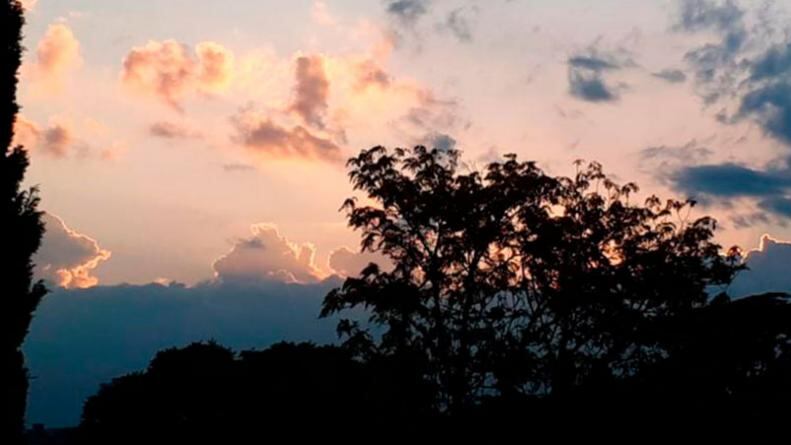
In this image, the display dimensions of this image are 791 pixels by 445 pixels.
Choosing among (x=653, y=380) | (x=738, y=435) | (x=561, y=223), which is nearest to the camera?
(x=738, y=435)

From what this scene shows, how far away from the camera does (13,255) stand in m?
30.0

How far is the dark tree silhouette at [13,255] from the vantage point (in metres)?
29.1

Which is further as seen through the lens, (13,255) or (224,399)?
(224,399)

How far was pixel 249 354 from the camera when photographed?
205 ft

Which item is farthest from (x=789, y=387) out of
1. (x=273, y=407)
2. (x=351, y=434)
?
(x=273, y=407)

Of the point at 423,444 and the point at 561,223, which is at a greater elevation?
the point at 561,223

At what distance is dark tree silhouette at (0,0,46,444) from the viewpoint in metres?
29.1

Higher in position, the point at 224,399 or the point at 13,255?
the point at 13,255

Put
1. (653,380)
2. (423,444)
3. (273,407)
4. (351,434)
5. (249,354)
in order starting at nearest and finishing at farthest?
(653,380), (423,444), (351,434), (273,407), (249,354)

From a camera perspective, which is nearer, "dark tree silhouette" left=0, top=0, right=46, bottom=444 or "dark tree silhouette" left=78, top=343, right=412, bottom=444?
"dark tree silhouette" left=0, top=0, right=46, bottom=444

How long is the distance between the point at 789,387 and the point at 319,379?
3944 centimetres

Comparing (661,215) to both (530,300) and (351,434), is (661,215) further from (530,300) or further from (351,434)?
(351,434)

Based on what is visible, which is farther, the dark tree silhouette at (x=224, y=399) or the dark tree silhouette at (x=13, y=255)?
the dark tree silhouette at (x=224, y=399)

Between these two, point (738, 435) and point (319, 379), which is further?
point (319, 379)
